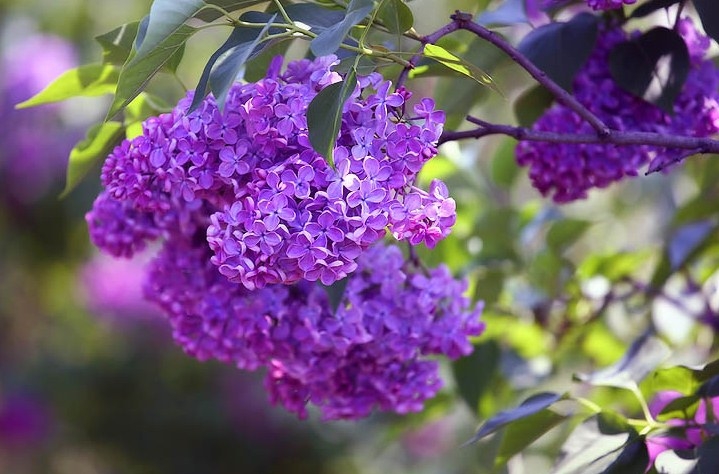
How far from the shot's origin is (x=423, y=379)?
0.93 m

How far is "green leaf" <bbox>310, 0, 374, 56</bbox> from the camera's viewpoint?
2.12 feet

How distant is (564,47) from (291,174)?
1.19 feet

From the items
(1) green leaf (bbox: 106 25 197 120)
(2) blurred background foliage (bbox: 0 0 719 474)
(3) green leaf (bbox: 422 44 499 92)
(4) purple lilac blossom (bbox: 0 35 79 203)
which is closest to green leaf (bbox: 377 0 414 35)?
(3) green leaf (bbox: 422 44 499 92)

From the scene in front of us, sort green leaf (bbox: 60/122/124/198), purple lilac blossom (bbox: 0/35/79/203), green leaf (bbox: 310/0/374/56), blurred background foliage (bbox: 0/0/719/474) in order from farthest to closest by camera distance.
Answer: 1. purple lilac blossom (bbox: 0/35/79/203)
2. blurred background foliage (bbox: 0/0/719/474)
3. green leaf (bbox: 60/122/124/198)
4. green leaf (bbox: 310/0/374/56)

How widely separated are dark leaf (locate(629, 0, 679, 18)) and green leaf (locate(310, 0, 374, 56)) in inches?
13.7

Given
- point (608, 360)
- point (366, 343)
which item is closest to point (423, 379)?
point (366, 343)

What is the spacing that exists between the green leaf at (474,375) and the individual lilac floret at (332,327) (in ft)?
0.86

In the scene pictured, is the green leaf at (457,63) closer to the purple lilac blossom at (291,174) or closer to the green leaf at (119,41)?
the purple lilac blossom at (291,174)

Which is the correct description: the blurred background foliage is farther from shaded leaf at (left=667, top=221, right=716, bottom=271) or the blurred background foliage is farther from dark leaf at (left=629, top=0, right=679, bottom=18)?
dark leaf at (left=629, top=0, right=679, bottom=18)

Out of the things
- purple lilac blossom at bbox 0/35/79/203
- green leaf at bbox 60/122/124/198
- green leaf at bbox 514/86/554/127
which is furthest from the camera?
purple lilac blossom at bbox 0/35/79/203

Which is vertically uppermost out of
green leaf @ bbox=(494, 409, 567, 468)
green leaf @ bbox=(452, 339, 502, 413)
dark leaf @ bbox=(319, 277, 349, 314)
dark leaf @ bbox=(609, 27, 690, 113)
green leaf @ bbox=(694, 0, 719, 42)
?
green leaf @ bbox=(694, 0, 719, 42)

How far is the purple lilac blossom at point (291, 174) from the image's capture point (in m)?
0.66

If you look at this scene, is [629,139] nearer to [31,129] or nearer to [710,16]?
[710,16]

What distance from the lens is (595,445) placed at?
0.85 meters
